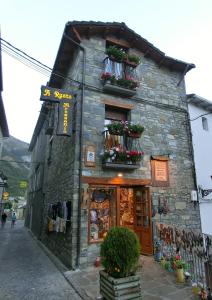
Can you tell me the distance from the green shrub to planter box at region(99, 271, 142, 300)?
13 cm

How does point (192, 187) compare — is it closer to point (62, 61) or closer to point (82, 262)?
point (82, 262)

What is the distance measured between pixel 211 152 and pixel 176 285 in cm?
670

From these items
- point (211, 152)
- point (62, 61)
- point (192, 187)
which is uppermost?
point (62, 61)

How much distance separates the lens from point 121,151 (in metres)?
7.52

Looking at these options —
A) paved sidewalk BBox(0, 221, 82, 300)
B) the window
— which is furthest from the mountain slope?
the window

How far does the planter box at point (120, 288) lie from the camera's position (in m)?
4.14

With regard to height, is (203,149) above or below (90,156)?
above

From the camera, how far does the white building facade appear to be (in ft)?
30.0

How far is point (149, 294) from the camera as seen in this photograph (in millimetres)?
4773

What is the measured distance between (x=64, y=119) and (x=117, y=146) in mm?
1999

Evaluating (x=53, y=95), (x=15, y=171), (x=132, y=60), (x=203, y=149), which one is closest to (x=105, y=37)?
(x=132, y=60)

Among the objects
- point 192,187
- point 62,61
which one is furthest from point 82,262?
point 62,61

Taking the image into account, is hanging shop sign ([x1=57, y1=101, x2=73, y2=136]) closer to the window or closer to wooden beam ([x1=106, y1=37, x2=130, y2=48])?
wooden beam ([x1=106, y1=37, x2=130, y2=48])

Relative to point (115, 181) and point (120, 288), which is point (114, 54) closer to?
point (115, 181)
